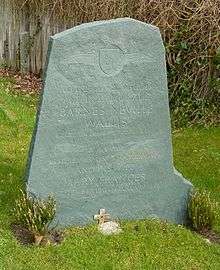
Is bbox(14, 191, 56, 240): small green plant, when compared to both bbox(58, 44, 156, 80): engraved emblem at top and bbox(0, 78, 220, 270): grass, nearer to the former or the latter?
bbox(0, 78, 220, 270): grass

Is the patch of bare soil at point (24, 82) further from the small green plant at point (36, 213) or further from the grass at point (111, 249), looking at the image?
the small green plant at point (36, 213)

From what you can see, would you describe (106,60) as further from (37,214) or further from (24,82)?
(24,82)

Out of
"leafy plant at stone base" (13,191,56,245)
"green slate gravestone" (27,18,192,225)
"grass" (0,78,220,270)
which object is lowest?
"grass" (0,78,220,270)

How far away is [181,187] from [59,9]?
24.0ft

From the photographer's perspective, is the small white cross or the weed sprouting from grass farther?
the small white cross

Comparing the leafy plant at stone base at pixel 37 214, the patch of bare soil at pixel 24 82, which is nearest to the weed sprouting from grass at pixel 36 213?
the leafy plant at stone base at pixel 37 214

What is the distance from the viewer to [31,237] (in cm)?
Result: 627

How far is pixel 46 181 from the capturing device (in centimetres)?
626

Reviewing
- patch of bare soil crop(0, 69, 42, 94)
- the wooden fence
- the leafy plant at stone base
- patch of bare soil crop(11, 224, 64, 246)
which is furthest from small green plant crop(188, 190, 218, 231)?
the wooden fence

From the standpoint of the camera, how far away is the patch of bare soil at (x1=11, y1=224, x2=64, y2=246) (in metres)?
6.21

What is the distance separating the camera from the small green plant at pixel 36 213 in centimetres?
602

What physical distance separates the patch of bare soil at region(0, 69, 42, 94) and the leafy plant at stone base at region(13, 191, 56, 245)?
21.7 ft

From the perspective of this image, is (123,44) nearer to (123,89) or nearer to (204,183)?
(123,89)

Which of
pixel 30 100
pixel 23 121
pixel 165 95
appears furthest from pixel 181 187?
pixel 30 100
